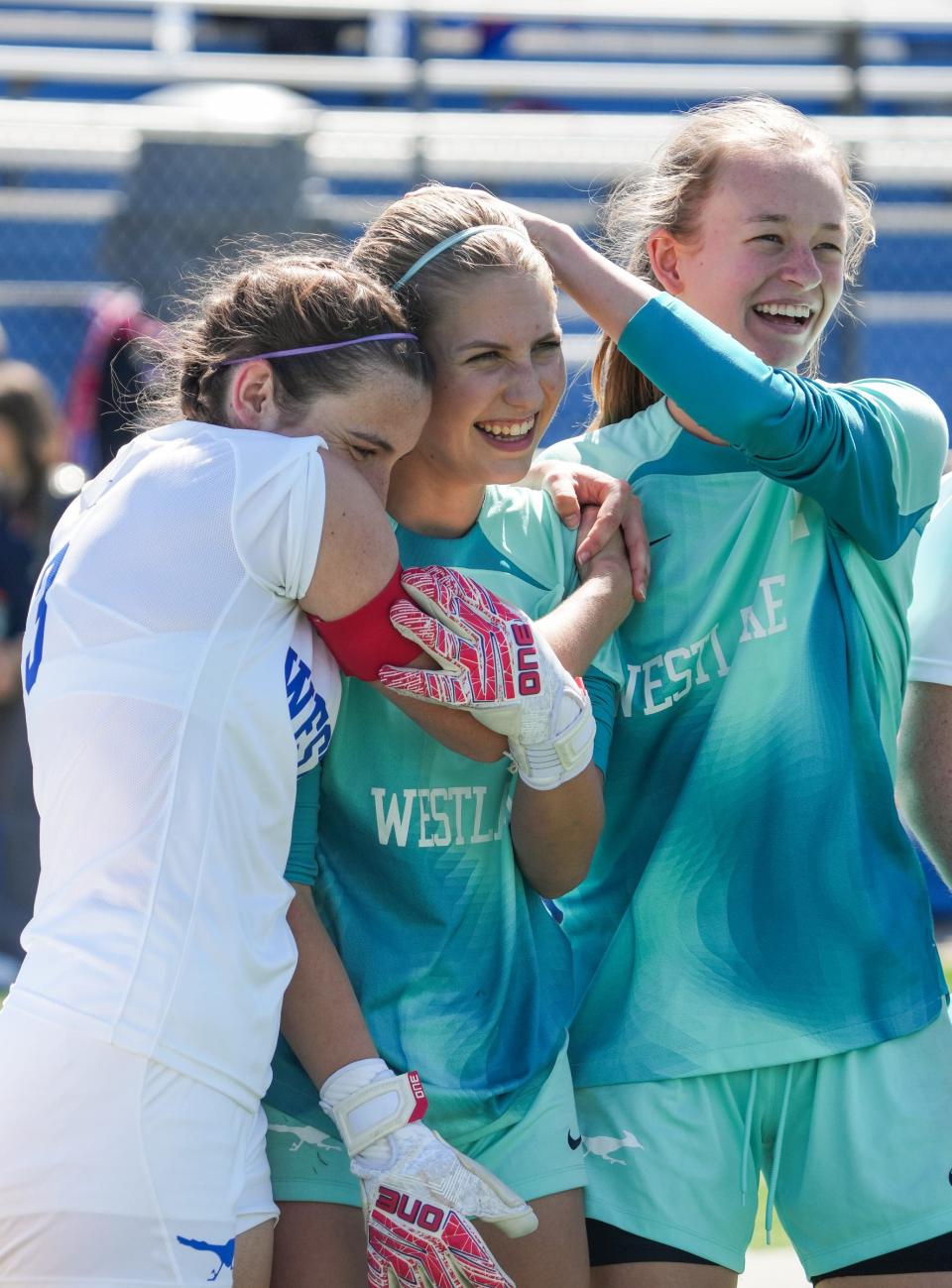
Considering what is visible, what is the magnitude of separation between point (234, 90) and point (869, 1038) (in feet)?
20.3

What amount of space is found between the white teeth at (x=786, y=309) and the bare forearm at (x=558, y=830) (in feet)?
2.73

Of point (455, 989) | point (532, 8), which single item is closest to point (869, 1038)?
point (455, 989)

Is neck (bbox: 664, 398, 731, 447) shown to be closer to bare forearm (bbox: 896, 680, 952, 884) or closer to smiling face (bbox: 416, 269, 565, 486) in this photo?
smiling face (bbox: 416, 269, 565, 486)

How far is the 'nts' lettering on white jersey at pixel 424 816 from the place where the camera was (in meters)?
2.29

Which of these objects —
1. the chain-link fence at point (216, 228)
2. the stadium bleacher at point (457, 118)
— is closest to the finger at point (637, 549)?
the chain-link fence at point (216, 228)

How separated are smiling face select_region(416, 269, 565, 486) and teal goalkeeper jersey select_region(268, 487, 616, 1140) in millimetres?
379

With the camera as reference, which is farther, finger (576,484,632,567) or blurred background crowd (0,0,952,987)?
blurred background crowd (0,0,952,987)

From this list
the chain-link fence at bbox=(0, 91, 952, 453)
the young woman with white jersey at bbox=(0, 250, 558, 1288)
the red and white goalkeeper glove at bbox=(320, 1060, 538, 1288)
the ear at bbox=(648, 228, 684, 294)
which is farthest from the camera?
the chain-link fence at bbox=(0, 91, 952, 453)

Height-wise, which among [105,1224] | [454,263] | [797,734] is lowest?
[105,1224]

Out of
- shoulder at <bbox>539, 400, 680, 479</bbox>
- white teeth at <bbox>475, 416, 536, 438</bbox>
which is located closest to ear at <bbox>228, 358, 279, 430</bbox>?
white teeth at <bbox>475, 416, 536, 438</bbox>

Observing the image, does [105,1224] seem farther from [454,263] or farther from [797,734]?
[454,263]

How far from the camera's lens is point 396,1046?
2234mm

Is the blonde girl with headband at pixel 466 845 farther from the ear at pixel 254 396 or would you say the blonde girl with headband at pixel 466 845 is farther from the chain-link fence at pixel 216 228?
the chain-link fence at pixel 216 228

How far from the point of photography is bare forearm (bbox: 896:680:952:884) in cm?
252
